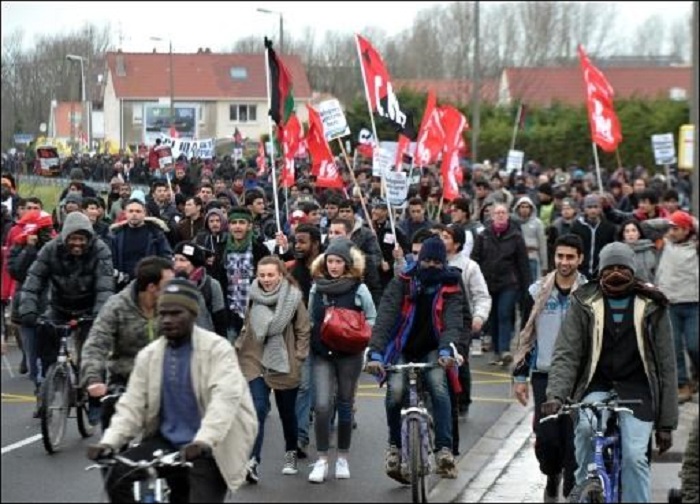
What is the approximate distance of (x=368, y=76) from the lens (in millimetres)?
19234

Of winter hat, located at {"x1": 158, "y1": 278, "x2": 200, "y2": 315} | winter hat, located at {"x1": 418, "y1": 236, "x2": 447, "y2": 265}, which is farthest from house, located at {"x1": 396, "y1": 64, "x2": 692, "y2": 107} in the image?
winter hat, located at {"x1": 158, "y1": 278, "x2": 200, "y2": 315}

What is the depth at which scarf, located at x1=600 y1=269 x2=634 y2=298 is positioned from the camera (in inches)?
334

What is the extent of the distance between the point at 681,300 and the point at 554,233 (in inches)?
198

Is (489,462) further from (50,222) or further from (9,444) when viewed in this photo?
(50,222)

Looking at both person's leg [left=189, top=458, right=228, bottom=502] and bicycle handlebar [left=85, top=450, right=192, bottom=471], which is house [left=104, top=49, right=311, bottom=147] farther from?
bicycle handlebar [left=85, top=450, right=192, bottom=471]

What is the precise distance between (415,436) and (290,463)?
145 cm

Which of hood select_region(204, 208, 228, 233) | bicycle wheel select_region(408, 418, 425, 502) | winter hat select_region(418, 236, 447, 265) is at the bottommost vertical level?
bicycle wheel select_region(408, 418, 425, 502)

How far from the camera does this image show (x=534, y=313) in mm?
9977

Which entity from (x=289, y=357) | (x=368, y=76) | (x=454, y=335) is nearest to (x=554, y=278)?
(x=454, y=335)

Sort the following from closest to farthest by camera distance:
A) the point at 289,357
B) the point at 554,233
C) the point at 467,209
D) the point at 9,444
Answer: the point at 9,444
the point at 289,357
the point at 467,209
the point at 554,233

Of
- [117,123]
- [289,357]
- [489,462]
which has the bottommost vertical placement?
[489,462]

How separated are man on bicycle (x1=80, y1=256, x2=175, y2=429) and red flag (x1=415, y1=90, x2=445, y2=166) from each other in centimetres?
1502

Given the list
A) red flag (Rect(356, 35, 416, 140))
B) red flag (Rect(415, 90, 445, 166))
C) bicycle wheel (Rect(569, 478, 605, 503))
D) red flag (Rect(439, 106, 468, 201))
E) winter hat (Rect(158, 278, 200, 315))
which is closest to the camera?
winter hat (Rect(158, 278, 200, 315))

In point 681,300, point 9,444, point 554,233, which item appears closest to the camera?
point 9,444
